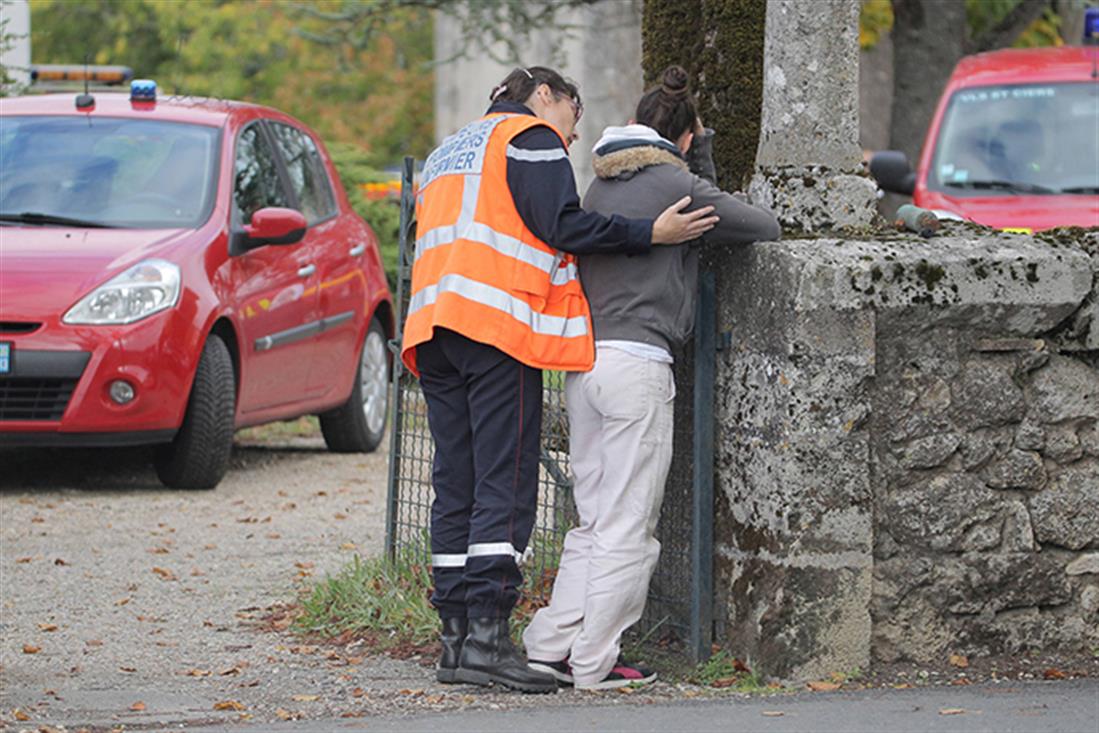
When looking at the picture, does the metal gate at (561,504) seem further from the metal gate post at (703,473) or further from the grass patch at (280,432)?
the grass patch at (280,432)

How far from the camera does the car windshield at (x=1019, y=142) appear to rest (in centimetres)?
1218

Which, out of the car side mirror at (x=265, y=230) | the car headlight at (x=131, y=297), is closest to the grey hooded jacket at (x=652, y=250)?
the car headlight at (x=131, y=297)

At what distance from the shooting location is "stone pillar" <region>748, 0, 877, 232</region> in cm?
655

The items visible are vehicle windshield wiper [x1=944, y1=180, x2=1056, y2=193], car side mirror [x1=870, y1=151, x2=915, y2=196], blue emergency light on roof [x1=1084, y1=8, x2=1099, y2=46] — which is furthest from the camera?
blue emergency light on roof [x1=1084, y1=8, x2=1099, y2=46]

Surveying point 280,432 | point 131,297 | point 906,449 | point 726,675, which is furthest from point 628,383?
point 280,432

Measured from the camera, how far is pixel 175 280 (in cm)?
999

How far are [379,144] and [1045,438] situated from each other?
32013mm

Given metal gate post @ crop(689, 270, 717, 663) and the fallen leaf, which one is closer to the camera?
the fallen leaf

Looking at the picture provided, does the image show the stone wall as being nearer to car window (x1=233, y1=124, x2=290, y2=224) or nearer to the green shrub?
car window (x1=233, y1=124, x2=290, y2=224)

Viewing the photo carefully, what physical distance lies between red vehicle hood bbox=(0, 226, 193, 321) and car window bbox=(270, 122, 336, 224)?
1.46 metres

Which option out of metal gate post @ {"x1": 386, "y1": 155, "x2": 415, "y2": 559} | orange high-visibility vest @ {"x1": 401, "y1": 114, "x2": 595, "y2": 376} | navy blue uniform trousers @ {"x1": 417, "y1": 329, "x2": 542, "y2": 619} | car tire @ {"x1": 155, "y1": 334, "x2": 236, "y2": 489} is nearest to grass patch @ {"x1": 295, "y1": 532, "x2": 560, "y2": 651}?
metal gate post @ {"x1": 386, "y1": 155, "x2": 415, "y2": 559}

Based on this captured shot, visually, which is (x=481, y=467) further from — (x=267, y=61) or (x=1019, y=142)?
(x=267, y=61)

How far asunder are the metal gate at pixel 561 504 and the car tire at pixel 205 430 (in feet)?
7.61

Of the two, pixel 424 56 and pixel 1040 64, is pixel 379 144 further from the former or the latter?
pixel 1040 64
